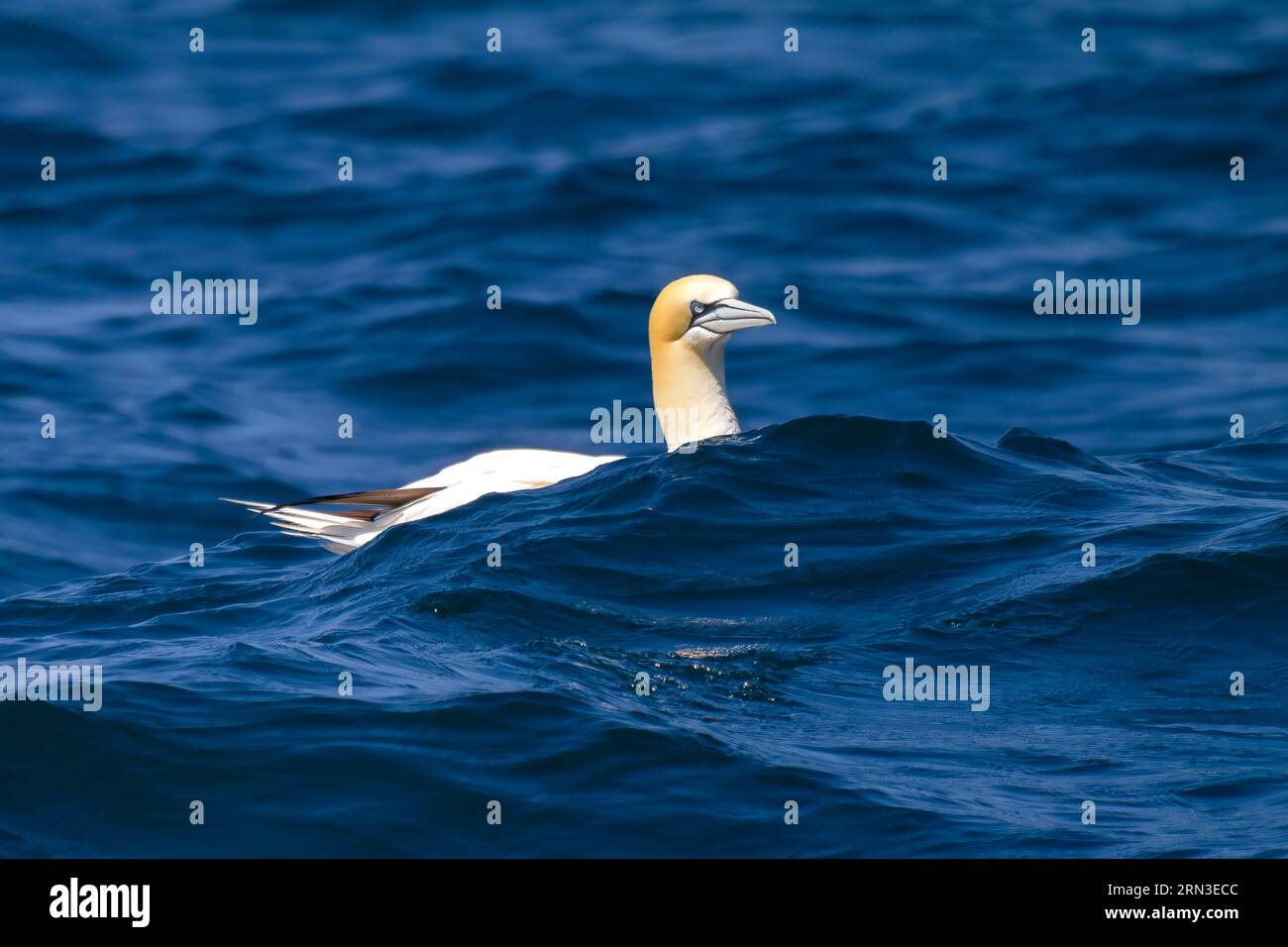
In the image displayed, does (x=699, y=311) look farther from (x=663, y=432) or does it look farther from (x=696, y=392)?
(x=663, y=432)

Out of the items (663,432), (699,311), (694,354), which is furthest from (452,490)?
(699,311)

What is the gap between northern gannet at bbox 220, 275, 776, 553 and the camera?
11.3m

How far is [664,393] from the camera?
12.3 m

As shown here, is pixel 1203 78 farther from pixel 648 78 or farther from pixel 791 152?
pixel 648 78

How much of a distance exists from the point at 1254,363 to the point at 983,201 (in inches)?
190

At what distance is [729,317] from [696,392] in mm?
590

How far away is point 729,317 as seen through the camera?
468 inches

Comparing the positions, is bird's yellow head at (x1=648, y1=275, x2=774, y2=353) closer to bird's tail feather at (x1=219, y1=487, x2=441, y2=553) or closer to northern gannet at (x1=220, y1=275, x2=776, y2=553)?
northern gannet at (x1=220, y1=275, x2=776, y2=553)

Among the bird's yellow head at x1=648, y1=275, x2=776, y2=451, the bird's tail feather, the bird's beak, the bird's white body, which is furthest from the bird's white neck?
the bird's tail feather

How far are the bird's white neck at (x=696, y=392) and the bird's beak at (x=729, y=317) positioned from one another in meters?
0.14

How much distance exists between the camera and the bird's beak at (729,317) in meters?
11.7

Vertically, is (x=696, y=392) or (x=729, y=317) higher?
(x=729, y=317)

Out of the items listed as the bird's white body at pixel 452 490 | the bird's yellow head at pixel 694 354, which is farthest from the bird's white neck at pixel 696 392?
the bird's white body at pixel 452 490

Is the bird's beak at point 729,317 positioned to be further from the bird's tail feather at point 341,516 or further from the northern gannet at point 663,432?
the bird's tail feather at point 341,516
